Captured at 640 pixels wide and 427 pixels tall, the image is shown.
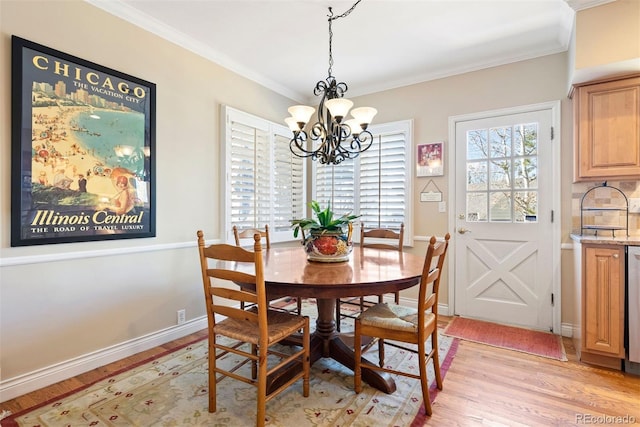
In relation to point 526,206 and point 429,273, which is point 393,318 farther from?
point 526,206

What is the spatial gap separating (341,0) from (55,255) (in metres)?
2.59

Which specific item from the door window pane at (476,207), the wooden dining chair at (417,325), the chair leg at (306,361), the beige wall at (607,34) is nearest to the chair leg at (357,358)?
the wooden dining chair at (417,325)

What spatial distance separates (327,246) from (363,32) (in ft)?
6.15

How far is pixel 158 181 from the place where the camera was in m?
2.68

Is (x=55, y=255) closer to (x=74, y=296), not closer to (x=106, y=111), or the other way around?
(x=74, y=296)

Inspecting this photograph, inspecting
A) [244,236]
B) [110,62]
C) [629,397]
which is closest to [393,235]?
[244,236]

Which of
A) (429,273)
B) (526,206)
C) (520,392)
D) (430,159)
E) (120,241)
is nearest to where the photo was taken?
(429,273)

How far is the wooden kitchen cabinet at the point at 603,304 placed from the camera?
7.44 feet

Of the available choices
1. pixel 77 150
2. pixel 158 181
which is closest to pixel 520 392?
pixel 158 181

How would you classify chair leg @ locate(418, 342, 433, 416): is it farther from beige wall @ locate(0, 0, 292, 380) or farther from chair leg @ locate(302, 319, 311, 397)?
beige wall @ locate(0, 0, 292, 380)

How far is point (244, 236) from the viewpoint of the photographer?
9.87ft

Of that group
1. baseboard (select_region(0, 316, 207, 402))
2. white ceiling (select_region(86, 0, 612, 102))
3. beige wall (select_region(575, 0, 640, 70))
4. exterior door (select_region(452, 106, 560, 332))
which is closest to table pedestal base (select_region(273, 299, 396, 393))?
baseboard (select_region(0, 316, 207, 402))

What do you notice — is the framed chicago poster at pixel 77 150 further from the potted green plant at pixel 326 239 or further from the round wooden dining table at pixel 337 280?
the potted green plant at pixel 326 239

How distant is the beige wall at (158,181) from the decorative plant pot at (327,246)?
4.38 feet
